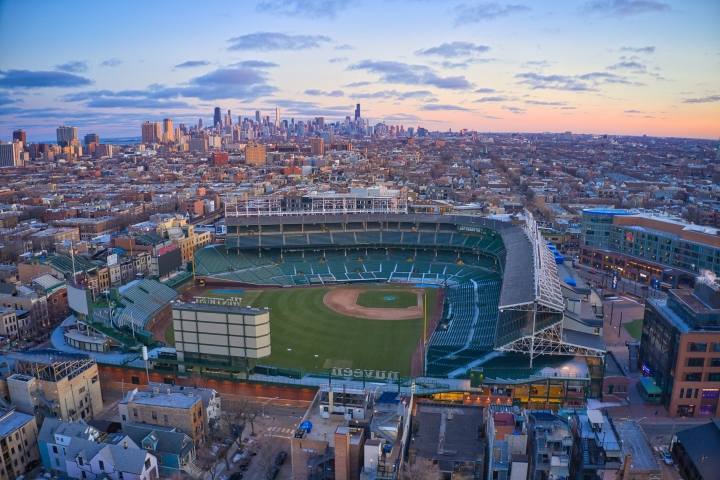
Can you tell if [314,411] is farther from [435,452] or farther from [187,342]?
[187,342]

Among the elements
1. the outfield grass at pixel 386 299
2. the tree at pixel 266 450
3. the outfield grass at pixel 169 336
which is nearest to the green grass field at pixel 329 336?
the outfield grass at pixel 386 299

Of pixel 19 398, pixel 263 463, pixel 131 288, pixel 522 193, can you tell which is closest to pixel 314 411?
pixel 263 463

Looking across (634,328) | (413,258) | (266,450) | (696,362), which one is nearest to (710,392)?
(696,362)

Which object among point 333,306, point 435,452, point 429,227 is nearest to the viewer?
point 435,452

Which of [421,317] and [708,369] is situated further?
[421,317]

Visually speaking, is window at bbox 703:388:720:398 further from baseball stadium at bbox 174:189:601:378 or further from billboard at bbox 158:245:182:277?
billboard at bbox 158:245:182:277

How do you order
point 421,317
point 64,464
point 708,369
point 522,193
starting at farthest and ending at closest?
point 522,193
point 421,317
point 708,369
point 64,464

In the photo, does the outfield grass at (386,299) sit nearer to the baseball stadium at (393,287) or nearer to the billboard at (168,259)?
the baseball stadium at (393,287)
